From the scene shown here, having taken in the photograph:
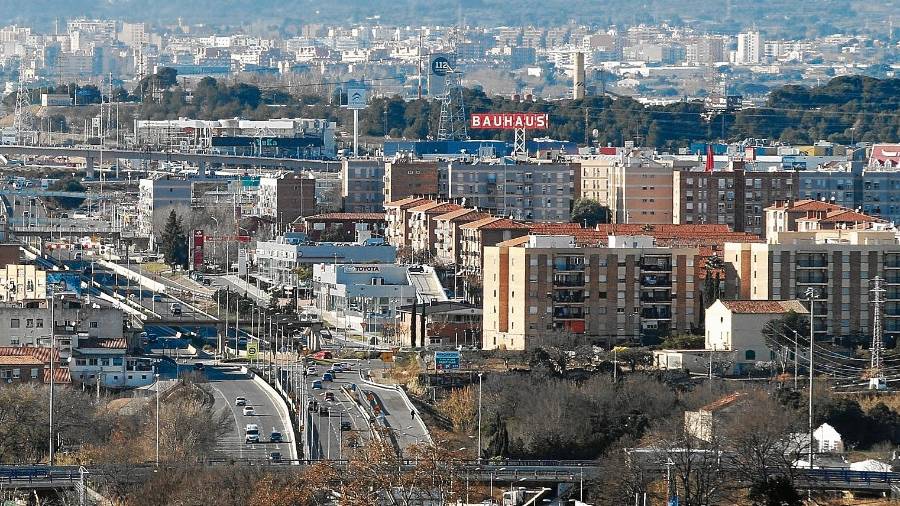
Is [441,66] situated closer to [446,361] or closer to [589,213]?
[589,213]

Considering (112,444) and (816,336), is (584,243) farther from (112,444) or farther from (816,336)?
(112,444)

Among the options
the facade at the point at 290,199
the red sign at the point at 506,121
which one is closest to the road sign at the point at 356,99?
the red sign at the point at 506,121

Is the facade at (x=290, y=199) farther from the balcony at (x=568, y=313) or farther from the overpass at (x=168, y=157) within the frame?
the balcony at (x=568, y=313)

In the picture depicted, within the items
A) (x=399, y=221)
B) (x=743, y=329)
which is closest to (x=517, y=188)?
(x=399, y=221)

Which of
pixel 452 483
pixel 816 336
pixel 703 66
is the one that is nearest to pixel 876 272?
pixel 816 336

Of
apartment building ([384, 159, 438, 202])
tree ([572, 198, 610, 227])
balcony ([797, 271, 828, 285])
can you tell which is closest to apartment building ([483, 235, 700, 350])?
balcony ([797, 271, 828, 285])

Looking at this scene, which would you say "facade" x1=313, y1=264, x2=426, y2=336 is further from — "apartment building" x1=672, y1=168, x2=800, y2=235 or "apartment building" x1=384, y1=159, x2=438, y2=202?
"apartment building" x1=384, y1=159, x2=438, y2=202
